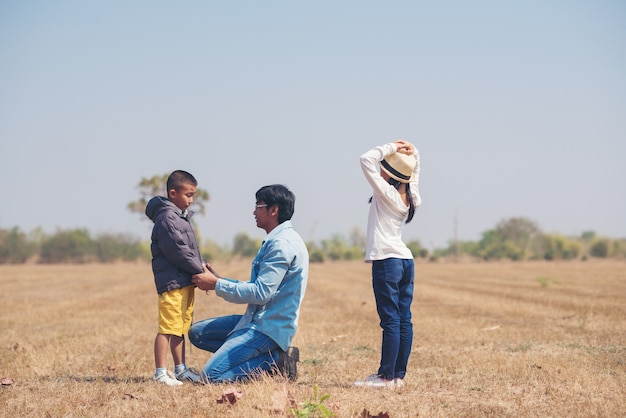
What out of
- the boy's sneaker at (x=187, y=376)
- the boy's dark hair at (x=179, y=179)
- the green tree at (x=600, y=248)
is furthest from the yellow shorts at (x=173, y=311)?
the green tree at (x=600, y=248)

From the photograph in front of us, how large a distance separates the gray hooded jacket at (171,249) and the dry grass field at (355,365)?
907 millimetres

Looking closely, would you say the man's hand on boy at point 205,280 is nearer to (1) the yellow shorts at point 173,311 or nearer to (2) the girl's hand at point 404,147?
(1) the yellow shorts at point 173,311

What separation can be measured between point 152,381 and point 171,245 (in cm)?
126

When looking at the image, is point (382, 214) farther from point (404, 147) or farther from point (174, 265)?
point (174, 265)

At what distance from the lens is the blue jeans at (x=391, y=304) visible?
612cm

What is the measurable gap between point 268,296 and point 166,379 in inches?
45.8

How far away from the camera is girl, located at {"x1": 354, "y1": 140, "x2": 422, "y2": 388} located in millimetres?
6133

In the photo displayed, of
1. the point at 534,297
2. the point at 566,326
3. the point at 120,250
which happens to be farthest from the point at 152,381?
the point at 120,250

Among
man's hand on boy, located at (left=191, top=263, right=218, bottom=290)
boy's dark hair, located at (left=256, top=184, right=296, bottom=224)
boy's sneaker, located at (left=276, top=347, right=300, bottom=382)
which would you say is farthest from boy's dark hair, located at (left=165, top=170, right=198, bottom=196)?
boy's sneaker, located at (left=276, top=347, right=300, bottom=382)

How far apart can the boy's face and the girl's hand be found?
72.1 inches

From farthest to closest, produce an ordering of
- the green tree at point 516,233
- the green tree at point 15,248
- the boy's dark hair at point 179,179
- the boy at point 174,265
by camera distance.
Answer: the green tree at point 516,233 → the green tree at point 15,248 → the boy's dark hair at point 179,179 → the boy at point 174,265

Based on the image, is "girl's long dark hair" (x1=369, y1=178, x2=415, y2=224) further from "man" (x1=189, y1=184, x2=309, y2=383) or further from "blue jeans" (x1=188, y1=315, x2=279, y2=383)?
"blue jeans" (x1=188, y1=315, x2=279, y2=383)

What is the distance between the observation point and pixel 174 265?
6.29 meters

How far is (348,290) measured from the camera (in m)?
22.0
